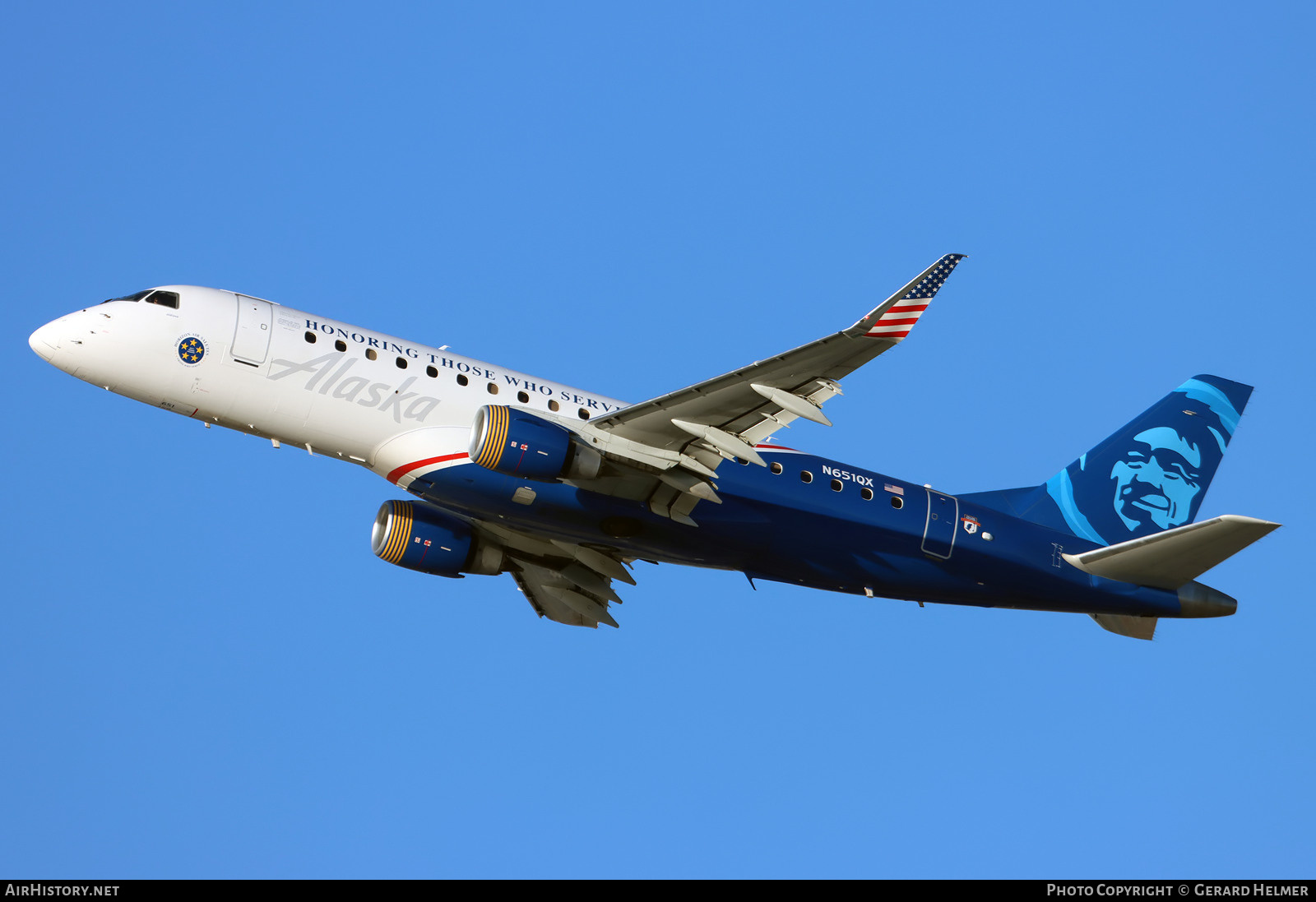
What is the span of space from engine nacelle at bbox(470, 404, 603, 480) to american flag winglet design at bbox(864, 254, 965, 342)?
25.4ft

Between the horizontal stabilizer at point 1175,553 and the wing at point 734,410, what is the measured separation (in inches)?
416

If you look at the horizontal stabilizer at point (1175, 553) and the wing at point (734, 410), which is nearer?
the wing at point (734, 410)

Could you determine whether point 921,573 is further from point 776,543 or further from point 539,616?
point 539,616

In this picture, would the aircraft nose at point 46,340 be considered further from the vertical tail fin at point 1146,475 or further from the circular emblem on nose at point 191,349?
the vertical tail fin at point 1146,475

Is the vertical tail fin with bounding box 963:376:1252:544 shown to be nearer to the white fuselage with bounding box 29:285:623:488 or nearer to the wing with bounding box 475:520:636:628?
the wing with bounding box 475:520:636:628

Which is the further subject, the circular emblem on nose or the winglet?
the circular emblem on nose

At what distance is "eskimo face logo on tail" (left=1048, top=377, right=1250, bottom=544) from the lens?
40.1 metres

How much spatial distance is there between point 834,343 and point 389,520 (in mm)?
14539

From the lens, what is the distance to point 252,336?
34.2 m

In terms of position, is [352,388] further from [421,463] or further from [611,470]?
[611,470]

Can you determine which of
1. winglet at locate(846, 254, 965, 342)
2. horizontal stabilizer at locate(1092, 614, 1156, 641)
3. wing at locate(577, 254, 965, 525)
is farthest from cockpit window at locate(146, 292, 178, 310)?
horizontal stabilizer at locate(1092, 614, 1156, 641)

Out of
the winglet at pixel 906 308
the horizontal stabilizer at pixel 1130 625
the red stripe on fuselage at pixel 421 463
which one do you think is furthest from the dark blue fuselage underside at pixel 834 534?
the winglet at pixel 906 308

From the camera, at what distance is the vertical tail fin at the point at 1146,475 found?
1564 inches

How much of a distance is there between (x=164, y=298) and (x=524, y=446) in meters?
9.87
